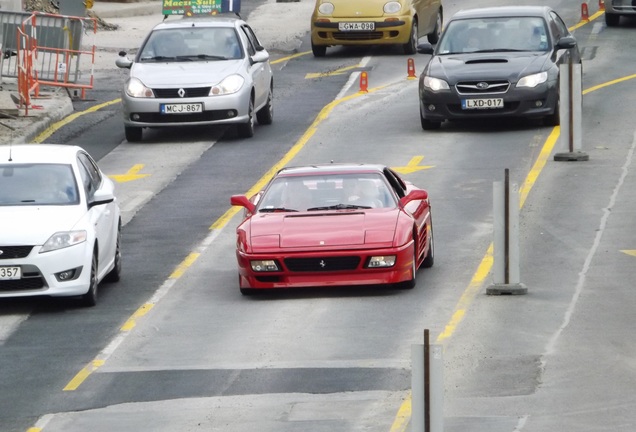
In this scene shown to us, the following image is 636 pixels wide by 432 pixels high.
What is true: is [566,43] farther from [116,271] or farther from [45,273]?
[45,273]

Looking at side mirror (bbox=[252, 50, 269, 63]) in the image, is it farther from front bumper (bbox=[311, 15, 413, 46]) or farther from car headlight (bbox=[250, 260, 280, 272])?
car headlight (bbox=[250, 260, 280, 272])

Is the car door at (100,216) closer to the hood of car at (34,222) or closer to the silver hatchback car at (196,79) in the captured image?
the hood of car at (34,222)

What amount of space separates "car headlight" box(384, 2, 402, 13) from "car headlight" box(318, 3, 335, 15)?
106 centimetres

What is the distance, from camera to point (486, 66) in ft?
89.5

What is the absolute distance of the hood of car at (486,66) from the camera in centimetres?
2694

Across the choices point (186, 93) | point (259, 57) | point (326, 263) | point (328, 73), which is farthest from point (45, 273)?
point (328, 73)

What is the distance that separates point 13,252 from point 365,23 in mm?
19825

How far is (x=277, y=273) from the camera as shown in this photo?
17.8m

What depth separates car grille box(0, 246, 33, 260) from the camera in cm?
1730

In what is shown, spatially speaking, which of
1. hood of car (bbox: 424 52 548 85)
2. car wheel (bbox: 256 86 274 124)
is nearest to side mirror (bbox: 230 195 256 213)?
hood of car (bbox: 424 52 548 85)

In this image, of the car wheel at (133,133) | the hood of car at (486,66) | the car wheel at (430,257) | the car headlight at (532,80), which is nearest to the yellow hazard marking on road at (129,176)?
the car wheel at (133,133)

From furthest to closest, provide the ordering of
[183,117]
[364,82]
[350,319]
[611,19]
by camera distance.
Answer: [611,19] < [364,82] < [183,117] < [350,319]

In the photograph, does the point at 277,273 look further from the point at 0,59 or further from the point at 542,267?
the point at 0,59

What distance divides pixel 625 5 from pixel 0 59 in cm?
1432
